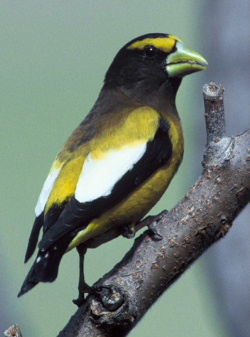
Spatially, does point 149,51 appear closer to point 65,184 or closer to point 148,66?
point 148,66

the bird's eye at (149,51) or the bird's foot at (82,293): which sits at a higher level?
the bird's eye at (149,51)

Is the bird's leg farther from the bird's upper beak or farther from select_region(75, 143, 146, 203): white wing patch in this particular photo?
the bird's upper beak

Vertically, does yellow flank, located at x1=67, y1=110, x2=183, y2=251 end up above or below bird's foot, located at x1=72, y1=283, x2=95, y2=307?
above

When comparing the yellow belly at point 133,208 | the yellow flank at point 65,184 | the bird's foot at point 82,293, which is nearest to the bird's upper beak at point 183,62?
the yellow belly at point 133,208

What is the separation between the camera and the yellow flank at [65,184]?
344 cm

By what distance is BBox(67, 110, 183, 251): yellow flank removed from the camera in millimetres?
3498

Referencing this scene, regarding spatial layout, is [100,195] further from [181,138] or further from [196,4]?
[196,4]

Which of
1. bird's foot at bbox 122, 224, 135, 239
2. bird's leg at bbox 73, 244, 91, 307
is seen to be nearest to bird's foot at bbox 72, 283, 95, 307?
bird's leg at bbox 73, 244, 91, 307

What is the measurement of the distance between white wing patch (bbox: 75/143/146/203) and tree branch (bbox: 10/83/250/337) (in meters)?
0.38

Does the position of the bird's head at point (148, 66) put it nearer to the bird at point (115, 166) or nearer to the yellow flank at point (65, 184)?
the bird at point (115, 166)

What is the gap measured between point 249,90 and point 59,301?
385 cm

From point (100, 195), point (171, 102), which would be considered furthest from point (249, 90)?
point (100, 195)

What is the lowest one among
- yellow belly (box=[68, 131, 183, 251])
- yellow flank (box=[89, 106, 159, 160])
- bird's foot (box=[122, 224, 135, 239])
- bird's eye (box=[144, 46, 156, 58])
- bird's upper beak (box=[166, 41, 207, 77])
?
bird's foot (box=[122, 224, 135, 239])

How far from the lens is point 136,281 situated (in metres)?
3.08
